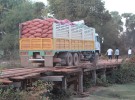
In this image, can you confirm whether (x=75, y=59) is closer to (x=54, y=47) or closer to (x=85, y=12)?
(x=54, y=47)

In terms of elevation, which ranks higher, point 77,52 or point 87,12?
point 87,12

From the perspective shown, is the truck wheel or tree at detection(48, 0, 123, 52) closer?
the truck wheel

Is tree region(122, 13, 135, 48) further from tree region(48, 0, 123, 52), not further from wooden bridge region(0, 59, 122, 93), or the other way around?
wooden bridge region(0, 59, 122, 93)

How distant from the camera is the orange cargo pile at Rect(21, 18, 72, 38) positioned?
19.2 meters

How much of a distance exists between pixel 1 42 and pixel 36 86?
25521mm

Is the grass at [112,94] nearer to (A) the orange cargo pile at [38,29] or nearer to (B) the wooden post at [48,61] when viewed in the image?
(B) the wooden post at [48,61]

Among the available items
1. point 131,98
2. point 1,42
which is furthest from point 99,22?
point 131,98

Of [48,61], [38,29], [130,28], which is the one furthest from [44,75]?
[130,28]

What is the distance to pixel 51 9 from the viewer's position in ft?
159

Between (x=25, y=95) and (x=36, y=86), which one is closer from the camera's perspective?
(x=25, y=95)

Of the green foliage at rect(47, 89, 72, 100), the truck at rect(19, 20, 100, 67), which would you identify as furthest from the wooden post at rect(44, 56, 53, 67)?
the green foliage at rect(47, 89, 72, 100)

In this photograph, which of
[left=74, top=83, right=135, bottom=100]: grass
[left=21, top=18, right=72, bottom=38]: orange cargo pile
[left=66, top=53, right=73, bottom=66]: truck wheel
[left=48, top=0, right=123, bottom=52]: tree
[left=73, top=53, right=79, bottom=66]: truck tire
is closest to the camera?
[left=21, top=18, right=72, bottom=38]: orange cargo pile

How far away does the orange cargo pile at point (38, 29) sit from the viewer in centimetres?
1923

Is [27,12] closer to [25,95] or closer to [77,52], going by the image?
[77,52]
